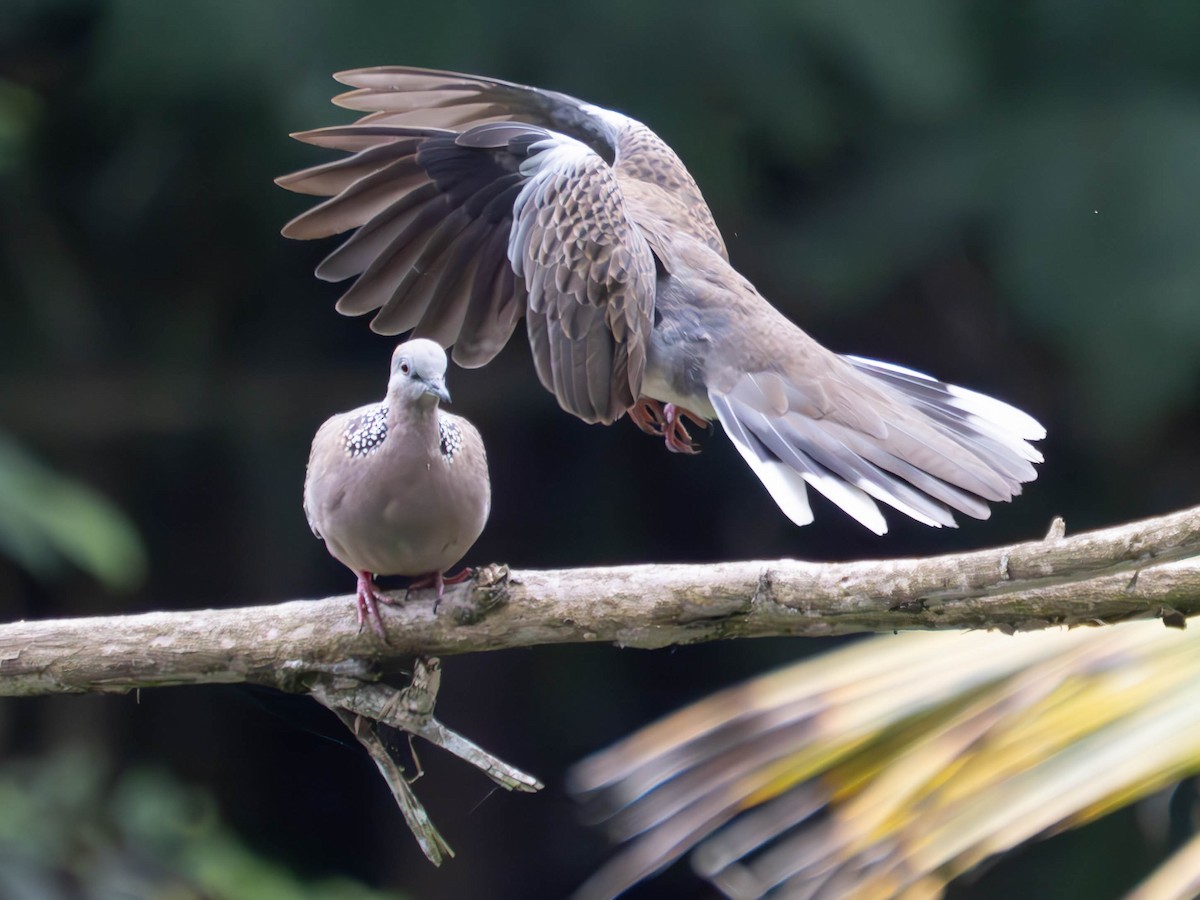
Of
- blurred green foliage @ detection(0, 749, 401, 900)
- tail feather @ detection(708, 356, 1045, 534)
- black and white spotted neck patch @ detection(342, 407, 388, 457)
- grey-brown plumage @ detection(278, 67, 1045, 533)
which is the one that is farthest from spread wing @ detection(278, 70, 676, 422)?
blurred green foliage @ detection(0, 749, 401, 900)

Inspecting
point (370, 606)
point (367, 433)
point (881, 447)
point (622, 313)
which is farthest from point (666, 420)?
point (370, 606)

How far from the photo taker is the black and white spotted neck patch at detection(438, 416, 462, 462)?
6.77ft

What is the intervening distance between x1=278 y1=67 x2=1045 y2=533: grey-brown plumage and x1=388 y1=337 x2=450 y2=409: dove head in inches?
10.9

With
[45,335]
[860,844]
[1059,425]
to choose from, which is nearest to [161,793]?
[45,335]

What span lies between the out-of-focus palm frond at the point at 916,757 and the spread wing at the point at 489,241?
581mm

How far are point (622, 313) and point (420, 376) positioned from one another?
1.36 ft

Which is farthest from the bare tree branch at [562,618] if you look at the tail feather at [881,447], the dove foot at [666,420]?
the dove foot at [666,420]

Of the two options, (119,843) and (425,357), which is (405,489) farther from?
(119,843)

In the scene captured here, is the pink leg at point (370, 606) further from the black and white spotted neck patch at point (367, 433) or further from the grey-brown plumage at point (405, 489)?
the black and white spotted neck patch at point (367, 433)

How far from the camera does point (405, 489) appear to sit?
2008 mm

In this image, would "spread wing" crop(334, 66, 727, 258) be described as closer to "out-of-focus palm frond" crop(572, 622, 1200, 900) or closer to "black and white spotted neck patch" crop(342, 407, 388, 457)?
"black and white spotted neck patch" crop(342, 407, 388, 457)

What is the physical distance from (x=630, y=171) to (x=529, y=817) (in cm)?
267

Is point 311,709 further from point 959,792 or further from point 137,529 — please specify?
point 137,529

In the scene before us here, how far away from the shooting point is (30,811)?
3.34 m
